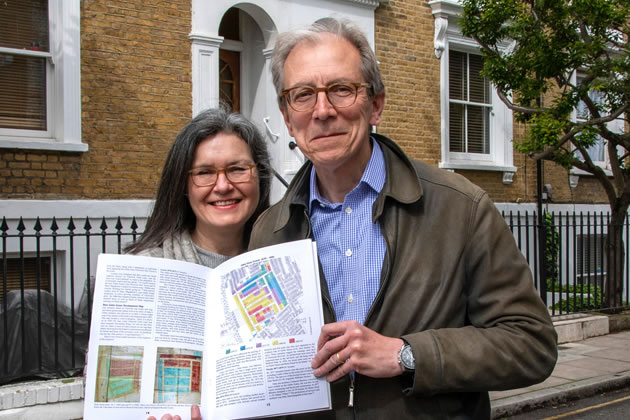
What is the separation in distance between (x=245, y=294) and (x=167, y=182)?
953 millimetres

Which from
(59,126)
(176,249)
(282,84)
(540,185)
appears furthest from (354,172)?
(540,185)

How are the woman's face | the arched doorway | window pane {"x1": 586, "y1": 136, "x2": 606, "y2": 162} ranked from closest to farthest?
the woman's face < the arched doorway < window pane {"x1": 586, "y1": 136, "x2": 606, "y2": 162}

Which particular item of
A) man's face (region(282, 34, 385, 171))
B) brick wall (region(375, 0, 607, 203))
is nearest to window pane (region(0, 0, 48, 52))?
brick wall (region(375, 0, 607, 203))

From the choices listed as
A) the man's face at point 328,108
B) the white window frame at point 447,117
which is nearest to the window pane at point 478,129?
the white window frame at point 447,117

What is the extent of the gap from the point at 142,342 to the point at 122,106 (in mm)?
6740

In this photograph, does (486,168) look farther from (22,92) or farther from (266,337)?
(266,337)

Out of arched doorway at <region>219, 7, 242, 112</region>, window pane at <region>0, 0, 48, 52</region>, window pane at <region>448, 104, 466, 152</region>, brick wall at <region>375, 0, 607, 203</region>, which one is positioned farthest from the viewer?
window pane at <region>448, 104, 466, 152</region>

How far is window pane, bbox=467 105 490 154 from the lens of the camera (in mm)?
12828

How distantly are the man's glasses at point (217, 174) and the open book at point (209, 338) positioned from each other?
2.07 feet

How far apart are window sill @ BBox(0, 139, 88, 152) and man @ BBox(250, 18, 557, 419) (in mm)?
6046

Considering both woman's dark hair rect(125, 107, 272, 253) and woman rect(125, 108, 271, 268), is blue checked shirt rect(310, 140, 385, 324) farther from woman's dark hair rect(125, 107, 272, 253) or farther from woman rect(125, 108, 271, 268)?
woman's dark hair rect(125, 107, 272, 253)

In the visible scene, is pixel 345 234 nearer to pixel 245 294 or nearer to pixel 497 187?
pixel 245 294

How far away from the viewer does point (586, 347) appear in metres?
9.52

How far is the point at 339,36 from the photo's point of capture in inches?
82.1
